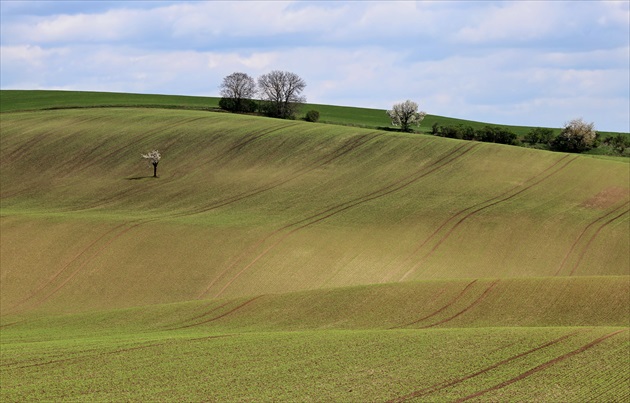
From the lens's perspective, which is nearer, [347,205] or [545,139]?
[347,205]

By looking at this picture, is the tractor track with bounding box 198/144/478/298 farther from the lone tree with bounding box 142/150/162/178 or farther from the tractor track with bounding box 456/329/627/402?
the tractor track with bounding box 456/329/627/402

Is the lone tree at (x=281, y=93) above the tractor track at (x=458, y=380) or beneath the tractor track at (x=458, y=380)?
above

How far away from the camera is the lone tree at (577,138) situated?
73062 mm

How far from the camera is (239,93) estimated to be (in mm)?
92625

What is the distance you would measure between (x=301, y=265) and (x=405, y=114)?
150 ft

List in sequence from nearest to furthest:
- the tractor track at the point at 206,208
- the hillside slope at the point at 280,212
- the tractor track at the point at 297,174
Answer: the tractor track at the point at 206,208
the hillside slope at the point at 280,212
the tractor track at the point at 297,174

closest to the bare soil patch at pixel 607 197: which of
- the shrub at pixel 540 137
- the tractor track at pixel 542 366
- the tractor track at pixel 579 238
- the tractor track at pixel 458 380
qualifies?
the tractor track at pixel 579 238

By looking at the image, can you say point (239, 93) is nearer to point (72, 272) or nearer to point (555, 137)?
point (555, 137)

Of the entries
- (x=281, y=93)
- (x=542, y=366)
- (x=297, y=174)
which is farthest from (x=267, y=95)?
(x=542, y=366)

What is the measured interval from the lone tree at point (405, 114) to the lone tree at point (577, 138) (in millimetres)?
15887

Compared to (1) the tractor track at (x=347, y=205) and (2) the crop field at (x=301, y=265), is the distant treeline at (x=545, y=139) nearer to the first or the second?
(2) the crop field at (x=301, y=265)

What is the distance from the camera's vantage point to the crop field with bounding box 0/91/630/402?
2075 cm

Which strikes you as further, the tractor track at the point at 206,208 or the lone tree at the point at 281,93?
the lone tree at the point at 281,93

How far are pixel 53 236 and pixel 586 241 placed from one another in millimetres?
30152
